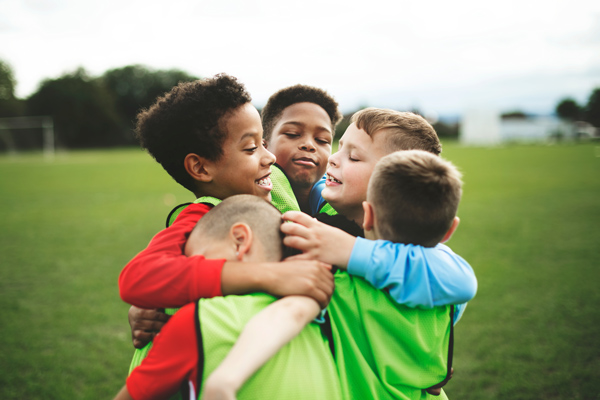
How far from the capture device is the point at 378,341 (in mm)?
1354

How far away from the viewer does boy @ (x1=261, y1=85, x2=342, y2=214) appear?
8.30 feet

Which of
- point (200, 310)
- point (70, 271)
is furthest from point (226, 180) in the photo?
point (70, 271)

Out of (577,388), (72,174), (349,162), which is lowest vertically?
(72,174)

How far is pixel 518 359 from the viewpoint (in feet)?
12.5

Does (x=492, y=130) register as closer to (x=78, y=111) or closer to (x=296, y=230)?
(x=78, y=111)

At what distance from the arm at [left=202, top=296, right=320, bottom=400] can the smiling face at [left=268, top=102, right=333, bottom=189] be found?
137 cm

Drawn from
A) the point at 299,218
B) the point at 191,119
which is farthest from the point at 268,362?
the point at 191,119

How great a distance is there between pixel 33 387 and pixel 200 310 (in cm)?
309

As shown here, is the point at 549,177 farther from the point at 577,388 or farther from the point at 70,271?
the point at 70,271

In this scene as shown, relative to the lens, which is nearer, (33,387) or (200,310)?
(200,310)

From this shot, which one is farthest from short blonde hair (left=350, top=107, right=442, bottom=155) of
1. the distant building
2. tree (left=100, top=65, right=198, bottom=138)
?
tree (left=100, top=65, right=198, bottom=138)

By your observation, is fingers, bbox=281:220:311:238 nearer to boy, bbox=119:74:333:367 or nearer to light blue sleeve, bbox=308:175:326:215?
boy, bbox=119:74:333:367

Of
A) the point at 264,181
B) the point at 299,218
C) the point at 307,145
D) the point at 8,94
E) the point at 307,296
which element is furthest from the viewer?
the point at 8,94

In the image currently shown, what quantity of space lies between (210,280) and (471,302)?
15.2 feet
